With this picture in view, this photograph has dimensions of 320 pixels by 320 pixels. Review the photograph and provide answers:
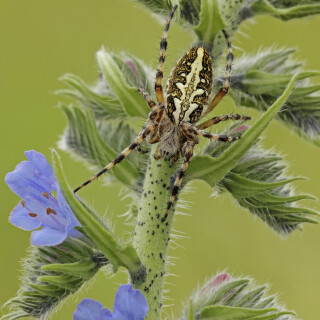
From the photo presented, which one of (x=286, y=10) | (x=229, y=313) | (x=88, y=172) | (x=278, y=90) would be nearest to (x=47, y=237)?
(x=229, y=313)

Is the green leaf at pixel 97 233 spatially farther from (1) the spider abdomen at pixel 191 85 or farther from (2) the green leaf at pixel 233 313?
(1) the spider abdomen at pixel 191 85

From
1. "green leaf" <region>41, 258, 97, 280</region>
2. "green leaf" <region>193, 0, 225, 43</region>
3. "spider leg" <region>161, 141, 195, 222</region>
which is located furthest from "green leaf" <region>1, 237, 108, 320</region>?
"green leaf" <region>193, 0, 225, 43</region>

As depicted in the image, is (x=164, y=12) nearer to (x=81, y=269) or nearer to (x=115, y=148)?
(x=115, y=148)

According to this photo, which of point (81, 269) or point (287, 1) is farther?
Answer: point (287, 1)

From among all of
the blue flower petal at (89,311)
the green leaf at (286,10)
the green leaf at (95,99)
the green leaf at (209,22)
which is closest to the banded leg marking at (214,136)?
the green leaf at (209,22)

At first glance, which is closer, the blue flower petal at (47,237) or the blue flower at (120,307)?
the blue flower at (120,307)

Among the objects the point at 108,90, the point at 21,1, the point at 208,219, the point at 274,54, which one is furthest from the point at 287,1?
the point at 21,1

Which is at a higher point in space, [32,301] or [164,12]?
[164,12]
